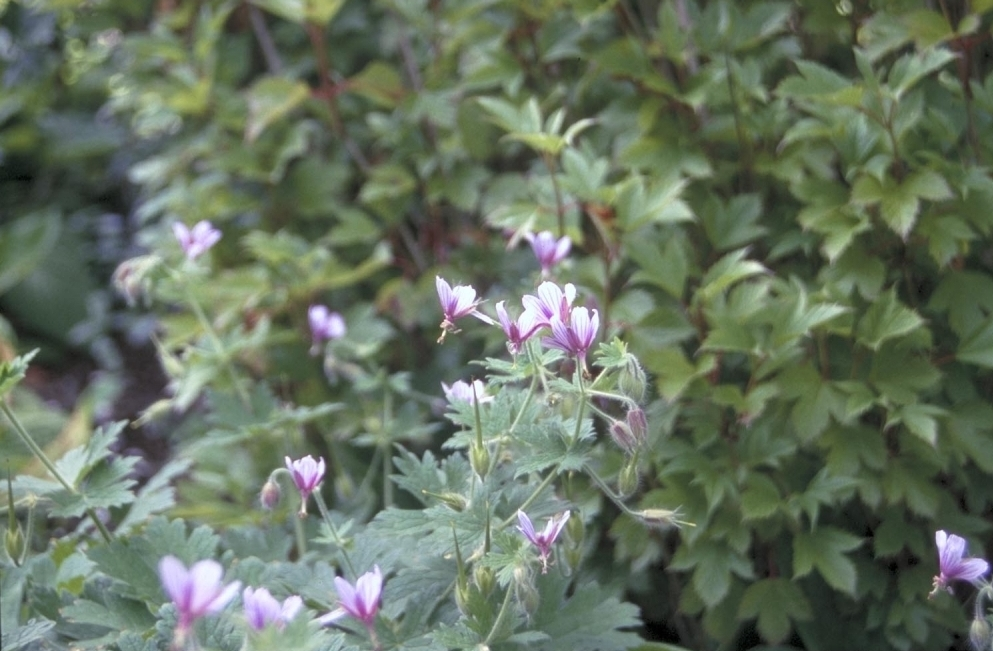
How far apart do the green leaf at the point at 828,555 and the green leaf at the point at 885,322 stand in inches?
10.7

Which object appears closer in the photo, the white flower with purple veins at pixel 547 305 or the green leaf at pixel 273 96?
the white flower with purple veins at pixel 547 305

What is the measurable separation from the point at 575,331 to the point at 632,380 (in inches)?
4.0

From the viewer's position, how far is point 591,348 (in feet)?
4.86

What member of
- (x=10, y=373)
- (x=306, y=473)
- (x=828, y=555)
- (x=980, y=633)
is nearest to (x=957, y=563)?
(x=980, y=633)

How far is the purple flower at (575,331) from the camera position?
3.27ft

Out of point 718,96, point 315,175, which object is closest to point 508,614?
point 718,96

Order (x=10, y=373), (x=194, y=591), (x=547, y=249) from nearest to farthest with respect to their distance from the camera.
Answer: (x=194, y=591) → (x=10, y=373) → (x=547, y=249)

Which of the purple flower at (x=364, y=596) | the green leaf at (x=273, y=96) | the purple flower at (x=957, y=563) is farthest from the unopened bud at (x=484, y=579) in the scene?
the green leaf at (x=273, y=96)

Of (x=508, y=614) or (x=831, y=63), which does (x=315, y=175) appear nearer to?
(x=831, y=63)

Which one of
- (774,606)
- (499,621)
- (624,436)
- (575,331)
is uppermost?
(575,331)

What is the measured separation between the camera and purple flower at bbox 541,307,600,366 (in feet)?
3.27

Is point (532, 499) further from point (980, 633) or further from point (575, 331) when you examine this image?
point (980, 633)

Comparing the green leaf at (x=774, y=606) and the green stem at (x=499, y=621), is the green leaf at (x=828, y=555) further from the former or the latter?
the green stem at (x=499, y=621)

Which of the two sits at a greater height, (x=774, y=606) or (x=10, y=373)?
(x=10, y=373)
